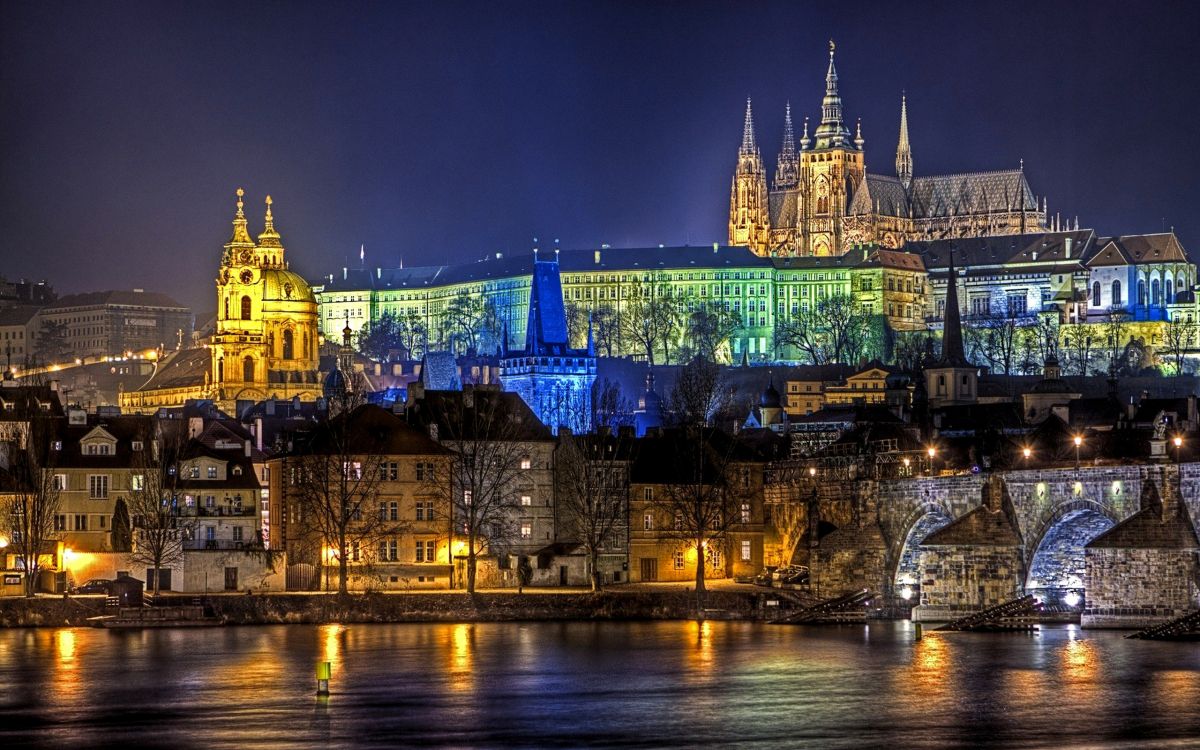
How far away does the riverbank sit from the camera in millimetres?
90062

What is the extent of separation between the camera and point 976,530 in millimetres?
84750

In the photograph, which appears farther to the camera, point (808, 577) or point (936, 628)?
point (808, 577)

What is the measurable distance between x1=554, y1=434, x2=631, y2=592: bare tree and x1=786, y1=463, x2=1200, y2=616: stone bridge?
853cm

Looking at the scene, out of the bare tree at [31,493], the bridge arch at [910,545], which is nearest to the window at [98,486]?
the bare tree at [31,493]

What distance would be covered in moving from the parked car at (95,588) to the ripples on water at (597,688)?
763 centimetres

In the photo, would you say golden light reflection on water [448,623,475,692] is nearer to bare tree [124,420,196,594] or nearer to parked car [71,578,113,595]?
bare tree [124,420,196,594]

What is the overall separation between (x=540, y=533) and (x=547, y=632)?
17.3 meters

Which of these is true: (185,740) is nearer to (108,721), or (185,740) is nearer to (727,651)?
(108,721)

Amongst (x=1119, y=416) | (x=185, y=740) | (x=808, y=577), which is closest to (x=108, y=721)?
(x=185, y=740)

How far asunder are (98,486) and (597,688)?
37350mm

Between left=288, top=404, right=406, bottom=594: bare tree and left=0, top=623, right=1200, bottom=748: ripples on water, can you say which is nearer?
left=0, top=623, right=1200, bottom=748: ripples on water

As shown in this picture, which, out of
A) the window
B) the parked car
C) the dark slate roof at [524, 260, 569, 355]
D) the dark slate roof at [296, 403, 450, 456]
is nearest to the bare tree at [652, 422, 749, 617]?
the dark slate roof at [296, 403, 450, 456]

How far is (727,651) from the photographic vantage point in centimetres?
8044

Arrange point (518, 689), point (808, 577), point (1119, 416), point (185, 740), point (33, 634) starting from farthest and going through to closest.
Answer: point (1119, 416), point (808, 577), point (33, 634), point (518, 689), point (185, 740)
